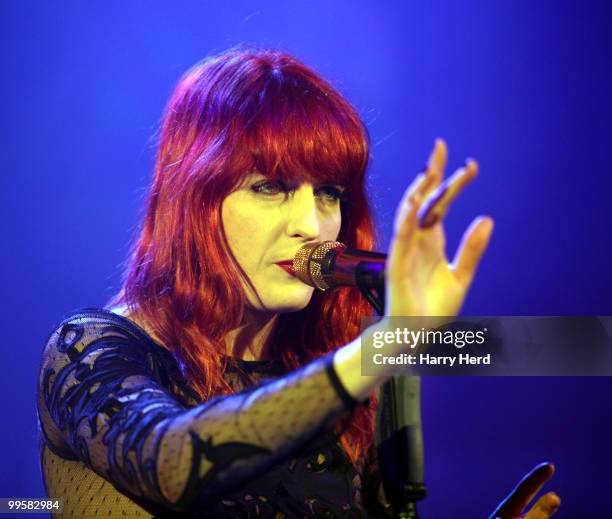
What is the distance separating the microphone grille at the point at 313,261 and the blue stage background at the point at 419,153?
0.95 meters

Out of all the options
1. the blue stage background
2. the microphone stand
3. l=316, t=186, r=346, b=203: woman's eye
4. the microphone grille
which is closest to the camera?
the microphone stand

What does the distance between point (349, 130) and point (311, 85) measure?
0.11 metres

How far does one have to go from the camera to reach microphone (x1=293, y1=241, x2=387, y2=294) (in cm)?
89

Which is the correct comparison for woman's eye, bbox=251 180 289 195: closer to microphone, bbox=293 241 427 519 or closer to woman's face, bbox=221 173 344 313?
woman's face, bbox=221 173 344 313

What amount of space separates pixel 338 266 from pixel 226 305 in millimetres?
361

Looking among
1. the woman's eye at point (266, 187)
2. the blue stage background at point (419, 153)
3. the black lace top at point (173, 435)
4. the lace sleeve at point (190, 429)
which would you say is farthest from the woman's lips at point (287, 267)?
the blue stage background at point (419, 153)

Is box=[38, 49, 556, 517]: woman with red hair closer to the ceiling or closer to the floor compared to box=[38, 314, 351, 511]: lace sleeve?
closer to the ceiling

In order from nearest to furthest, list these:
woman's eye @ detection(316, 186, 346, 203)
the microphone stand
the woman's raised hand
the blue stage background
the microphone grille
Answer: the woman's raised hand → the microphone stand → the microphone grille → woman's eye @ detection(316, 186, 346, 203) → the blue stage background

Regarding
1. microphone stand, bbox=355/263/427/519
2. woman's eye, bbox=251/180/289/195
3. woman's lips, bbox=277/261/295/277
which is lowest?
microphone stand, bbox=355/263/427/519

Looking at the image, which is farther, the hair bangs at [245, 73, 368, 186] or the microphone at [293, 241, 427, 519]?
the hair bangs at [245, 73, 368, 186]

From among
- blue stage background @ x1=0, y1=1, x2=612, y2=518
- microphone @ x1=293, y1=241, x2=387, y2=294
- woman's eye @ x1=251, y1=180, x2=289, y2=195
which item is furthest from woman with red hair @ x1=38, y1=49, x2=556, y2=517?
blue stage background @ x1=0, y1=1, x2=612, y2=518

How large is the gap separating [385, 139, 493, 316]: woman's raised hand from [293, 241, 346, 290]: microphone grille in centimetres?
27

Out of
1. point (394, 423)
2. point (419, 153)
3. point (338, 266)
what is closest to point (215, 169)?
point (338, 266)

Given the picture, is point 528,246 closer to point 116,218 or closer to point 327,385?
point 116,218
